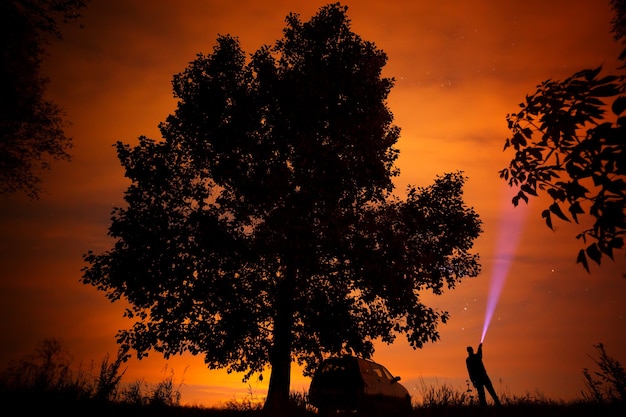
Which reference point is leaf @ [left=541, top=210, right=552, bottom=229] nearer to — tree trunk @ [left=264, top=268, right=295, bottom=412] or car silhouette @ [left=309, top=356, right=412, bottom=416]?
car silhouette @ [left=309, top=356, right=412, bottom=416]

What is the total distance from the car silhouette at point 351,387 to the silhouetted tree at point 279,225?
1.52 metres

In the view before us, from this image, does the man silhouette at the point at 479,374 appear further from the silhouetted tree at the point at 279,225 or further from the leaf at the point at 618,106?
the leaf at the point at 618,106

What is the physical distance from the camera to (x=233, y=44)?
17750mm

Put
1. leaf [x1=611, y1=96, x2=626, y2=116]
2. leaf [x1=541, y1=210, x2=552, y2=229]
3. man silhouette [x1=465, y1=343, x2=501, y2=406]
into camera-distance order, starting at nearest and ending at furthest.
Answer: leaf [x1=611, y1=96, x2=626, y2=116] → leaf [x1=541, y1=210, x2=552, y2=229] → man silhouette [x1=465, y1=343, x2=501, y2=406]

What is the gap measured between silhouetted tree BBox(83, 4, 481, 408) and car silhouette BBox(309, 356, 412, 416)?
1.52 m

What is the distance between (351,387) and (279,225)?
224 inches

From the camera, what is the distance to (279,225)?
14273mm

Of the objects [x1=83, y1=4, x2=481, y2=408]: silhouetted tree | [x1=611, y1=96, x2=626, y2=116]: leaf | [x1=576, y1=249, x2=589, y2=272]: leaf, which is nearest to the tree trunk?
[x1=83, y1=4, x2=481, y2=408]: silhouetted tree

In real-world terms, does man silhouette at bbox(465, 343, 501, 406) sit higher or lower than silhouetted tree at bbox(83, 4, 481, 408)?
lower

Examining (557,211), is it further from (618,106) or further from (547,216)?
(618,106)

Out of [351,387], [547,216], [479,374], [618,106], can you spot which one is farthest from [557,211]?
[479,374]

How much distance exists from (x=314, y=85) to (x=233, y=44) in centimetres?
433

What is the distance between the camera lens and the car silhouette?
41.4ft

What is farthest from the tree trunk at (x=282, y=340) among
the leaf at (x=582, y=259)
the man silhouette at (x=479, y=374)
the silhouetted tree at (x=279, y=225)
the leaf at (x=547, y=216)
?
the leaf at (x=582, y=259)
